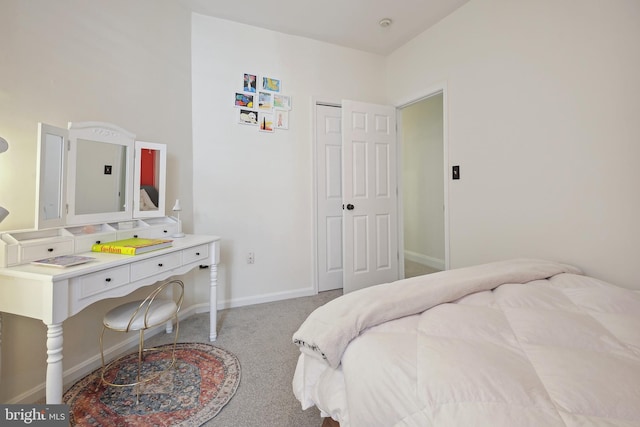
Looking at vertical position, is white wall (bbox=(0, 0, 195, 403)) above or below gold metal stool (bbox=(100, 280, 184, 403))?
above

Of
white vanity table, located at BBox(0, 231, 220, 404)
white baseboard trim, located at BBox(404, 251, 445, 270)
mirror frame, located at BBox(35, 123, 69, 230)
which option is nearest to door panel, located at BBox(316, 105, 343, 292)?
white baseboard trim, located at BBox(404, 251, 445, 270)

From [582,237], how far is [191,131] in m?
3.02

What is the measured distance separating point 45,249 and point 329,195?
2301 millimetres

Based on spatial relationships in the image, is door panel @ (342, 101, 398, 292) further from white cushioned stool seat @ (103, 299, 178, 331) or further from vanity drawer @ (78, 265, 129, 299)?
vanity drawer @ (78, 265, 129, 299)

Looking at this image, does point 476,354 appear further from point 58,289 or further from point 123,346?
point 123,346

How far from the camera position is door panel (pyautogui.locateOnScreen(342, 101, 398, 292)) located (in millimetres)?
2922

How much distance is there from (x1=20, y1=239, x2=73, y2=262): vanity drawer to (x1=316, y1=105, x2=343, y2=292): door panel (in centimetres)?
204

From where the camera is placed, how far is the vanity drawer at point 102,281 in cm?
122

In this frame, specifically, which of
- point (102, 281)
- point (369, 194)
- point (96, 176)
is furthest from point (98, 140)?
point (369, 194)

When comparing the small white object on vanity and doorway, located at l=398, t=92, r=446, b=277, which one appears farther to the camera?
doorway, located at l=398, t=92, r=446, b=277

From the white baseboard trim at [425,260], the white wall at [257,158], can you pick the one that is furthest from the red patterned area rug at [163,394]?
the white baseboard trim at [425,260]

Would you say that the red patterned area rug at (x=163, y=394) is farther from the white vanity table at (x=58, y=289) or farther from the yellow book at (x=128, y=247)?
the yellow book at (x=128, y=247)

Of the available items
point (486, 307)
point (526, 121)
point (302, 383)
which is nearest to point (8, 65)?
point (302, 383)

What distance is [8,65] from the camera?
1379 millimetres
